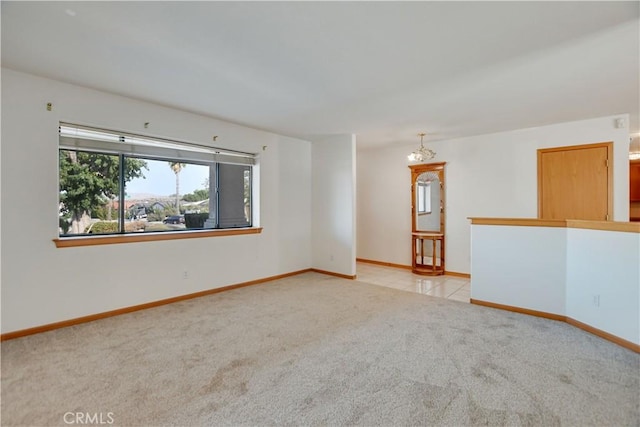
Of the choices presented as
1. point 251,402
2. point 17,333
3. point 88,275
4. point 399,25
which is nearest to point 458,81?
point 399,25

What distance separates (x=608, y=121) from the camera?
4.21 m

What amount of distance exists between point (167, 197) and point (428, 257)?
474cm

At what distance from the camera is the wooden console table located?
5629 millimetres

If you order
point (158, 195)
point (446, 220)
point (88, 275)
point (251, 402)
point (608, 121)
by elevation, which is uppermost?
point (608, 121)

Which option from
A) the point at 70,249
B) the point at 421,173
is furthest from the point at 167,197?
the point at 421,173

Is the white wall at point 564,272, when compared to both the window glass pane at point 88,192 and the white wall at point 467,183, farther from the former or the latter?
the window glass pane at point 88,192

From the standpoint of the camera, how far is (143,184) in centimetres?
384

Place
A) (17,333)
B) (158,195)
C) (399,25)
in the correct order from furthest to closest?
1. (158,195)
2. (17,333)
3. (399,25)

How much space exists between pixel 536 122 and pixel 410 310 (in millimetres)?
3426

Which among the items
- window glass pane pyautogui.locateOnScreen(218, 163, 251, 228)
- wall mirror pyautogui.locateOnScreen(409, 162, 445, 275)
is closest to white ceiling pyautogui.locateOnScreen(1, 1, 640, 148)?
window glass pane pyautogui.locateOnScreen(218, 163, 251, 228)

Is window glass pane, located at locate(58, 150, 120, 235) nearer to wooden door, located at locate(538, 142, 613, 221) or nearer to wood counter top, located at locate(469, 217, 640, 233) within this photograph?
wood counter top, located at locate(469, 217, 640, 233)

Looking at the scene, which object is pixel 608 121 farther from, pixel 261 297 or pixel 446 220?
pixel 261 297

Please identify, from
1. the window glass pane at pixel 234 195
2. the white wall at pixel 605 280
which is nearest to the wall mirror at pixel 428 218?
the white wall at pixel 605 280

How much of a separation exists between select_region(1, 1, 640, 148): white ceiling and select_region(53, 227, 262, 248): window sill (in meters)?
1.65
